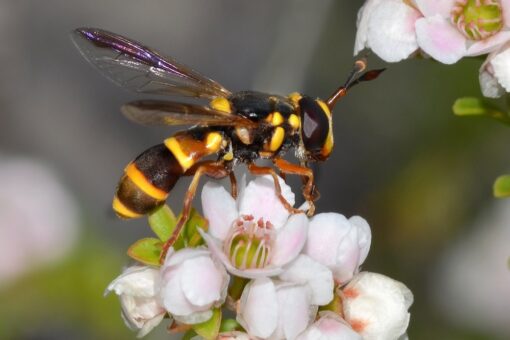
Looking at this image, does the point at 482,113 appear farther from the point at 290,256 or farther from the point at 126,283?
the point at 126,283

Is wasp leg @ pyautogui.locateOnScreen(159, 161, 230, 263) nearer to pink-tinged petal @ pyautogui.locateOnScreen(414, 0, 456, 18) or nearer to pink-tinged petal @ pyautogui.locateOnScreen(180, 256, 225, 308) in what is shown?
pink-tinged petal @ pyautogui.locateOnScreen(180, 256, 225, 308)

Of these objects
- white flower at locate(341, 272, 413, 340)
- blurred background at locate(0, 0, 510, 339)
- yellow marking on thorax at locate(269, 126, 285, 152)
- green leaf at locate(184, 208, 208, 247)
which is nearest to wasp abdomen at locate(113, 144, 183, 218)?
green leaf at locate(184, 208, 208, 247)

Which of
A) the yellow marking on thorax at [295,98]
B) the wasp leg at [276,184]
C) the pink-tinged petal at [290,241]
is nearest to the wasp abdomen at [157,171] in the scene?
the wasp leg at [276,184]

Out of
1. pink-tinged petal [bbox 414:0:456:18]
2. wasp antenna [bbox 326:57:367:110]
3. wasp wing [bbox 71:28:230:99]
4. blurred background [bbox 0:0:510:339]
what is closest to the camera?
pink-tinged petal [bbox 414:0:456:18]

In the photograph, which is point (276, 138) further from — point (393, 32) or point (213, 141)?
point (393, 32)

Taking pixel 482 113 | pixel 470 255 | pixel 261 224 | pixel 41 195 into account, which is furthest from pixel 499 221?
pixel 261 224

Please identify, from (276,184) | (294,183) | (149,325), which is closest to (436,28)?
(276,184)

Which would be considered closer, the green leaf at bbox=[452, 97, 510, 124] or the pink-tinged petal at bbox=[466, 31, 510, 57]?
the pink-tinged petal at bbox=[466, 31, 510, 57]
